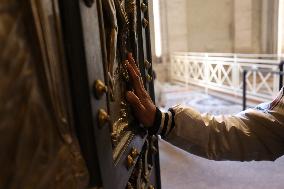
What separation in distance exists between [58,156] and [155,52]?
8784mm

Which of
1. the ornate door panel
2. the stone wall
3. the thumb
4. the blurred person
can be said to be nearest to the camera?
the ornate door panel

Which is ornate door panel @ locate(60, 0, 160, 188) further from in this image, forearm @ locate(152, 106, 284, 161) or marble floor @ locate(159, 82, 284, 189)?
marble floor @ locate(159, 82, 284, 189)

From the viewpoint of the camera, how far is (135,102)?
0.99 metres

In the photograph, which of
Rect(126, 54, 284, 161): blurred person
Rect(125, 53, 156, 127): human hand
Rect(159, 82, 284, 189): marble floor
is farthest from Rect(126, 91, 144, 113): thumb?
Rect(159, 82, 284, 189): marble floor

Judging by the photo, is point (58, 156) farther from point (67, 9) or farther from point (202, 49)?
point (202, 49)

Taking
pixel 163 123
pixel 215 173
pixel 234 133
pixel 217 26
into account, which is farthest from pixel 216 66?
pixel 163 123

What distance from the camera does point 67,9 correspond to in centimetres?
49

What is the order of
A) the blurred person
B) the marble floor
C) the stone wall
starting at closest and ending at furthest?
the blurred person < the marble floor < the stone wall

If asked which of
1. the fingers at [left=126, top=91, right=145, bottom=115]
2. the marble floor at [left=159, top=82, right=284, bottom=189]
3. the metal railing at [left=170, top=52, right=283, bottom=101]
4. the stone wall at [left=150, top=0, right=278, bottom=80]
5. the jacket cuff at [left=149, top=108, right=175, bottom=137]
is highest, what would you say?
the stone wall at [left=150, top=0, right=278, bottom=80]

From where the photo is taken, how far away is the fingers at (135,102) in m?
0.97

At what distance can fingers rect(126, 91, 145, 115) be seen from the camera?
38.1 inches

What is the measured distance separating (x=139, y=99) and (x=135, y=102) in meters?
0.03

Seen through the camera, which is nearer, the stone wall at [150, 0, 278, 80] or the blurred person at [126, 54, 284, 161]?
the blurred person at [126, 54, 284, 161]

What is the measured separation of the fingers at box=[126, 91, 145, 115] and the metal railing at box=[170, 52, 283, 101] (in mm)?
4175
